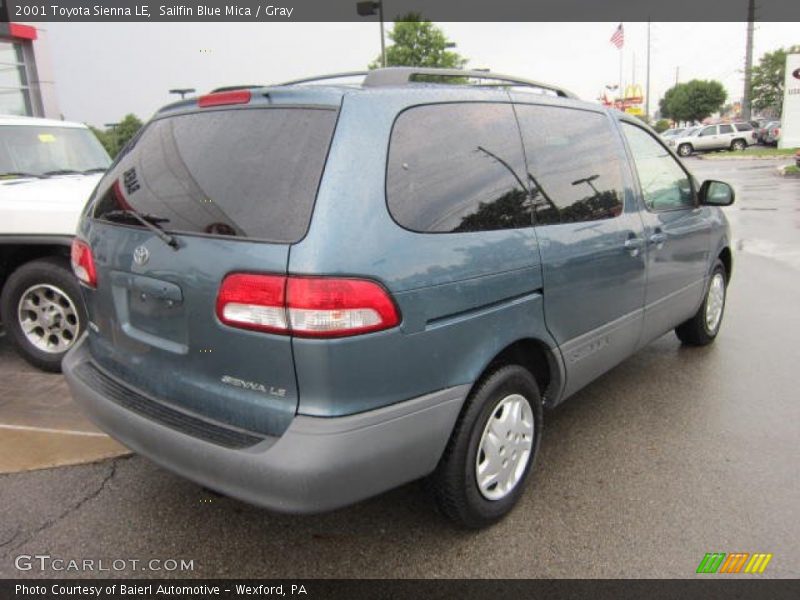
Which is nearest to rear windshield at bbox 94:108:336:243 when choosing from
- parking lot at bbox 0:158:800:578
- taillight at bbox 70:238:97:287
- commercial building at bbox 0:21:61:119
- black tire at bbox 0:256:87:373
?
taillight at bbox 70:238:97:287

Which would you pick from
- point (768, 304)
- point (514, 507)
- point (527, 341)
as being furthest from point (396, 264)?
point (768, 304)

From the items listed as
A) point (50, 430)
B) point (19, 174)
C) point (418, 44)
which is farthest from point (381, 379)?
point (418, 44)

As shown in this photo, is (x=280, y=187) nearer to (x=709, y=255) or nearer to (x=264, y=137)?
(x=264, y=137)

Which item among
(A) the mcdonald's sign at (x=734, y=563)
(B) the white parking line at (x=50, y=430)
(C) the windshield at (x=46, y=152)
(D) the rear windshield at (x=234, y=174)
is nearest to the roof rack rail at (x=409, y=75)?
(D) the rear windshield at (x=234, y=174)

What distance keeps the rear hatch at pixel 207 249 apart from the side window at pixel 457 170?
304 mm

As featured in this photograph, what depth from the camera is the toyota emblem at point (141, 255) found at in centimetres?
241

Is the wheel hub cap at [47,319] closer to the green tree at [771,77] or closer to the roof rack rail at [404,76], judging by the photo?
the roof rack rail at [404,76]

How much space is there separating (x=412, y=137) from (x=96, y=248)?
145 centimetres

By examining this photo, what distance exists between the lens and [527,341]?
283 cm

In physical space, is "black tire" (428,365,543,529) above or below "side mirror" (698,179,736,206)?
below

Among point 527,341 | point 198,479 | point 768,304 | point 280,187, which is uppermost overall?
point 280,187

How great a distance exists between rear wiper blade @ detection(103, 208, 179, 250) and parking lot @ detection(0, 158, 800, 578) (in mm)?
1283

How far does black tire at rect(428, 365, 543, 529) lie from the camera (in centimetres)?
248
